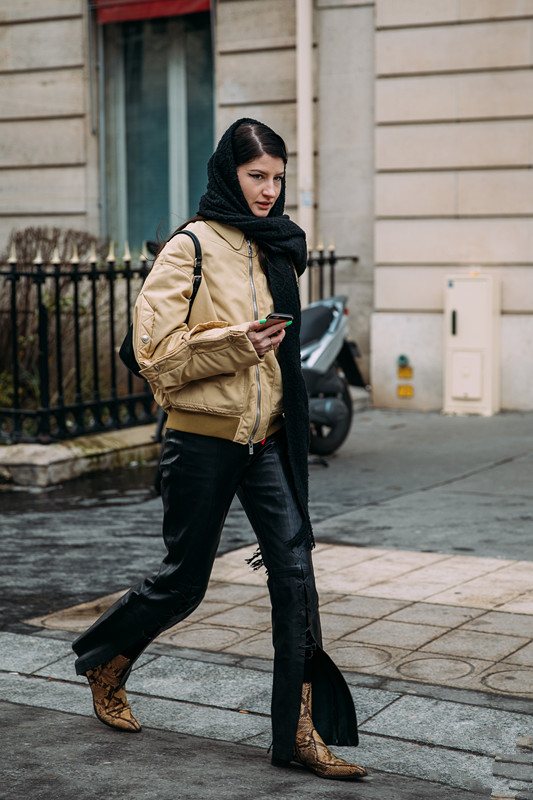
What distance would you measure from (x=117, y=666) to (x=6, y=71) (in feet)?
36.4

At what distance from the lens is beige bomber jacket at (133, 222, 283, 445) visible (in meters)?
3.43

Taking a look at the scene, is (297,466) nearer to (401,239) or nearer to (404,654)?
(404,654)

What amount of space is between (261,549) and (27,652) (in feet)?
4.67

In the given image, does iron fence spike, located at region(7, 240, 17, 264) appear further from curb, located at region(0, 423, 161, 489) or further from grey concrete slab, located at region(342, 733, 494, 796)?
grey concrete slab, located at region(342, 733, 494, 796)

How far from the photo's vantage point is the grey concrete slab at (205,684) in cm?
407

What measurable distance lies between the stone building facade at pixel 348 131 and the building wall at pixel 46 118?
2 centimetres

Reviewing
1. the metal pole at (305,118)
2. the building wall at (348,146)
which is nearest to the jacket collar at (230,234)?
the metal pole at (305,118)

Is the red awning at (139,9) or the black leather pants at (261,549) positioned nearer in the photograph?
the black leather pants at (261,549)

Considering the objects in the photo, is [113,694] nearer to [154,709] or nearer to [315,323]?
[154,709]

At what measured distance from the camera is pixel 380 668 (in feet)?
14.3

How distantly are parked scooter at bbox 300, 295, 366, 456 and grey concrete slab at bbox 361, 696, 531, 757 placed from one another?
178 inches

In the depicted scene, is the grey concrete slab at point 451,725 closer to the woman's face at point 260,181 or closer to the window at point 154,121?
the woman's face at point 260,181

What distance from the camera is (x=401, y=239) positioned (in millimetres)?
11500

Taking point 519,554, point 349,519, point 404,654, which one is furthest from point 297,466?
point 349,519
